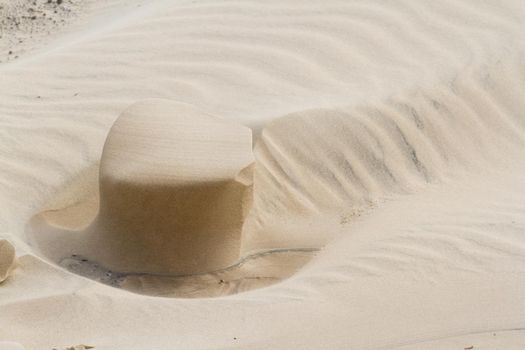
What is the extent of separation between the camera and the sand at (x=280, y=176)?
4.26 m

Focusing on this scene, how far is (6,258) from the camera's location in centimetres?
481

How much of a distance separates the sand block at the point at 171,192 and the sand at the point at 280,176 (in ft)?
0.03

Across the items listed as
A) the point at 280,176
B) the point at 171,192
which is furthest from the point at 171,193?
the point at 280,176

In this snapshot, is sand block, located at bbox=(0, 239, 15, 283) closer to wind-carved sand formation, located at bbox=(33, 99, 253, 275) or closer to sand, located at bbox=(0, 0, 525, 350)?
sand, located at bbox=(0, 0, 525, 350)

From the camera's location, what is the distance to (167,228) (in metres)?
5.04

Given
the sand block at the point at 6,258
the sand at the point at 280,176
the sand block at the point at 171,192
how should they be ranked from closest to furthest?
the sand at the point at 280,176 < the sand block at the point at 6,258 < the sand block at the point at 171,192

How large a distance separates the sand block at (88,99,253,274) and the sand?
0.01 meters

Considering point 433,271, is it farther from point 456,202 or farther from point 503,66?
point 503,66

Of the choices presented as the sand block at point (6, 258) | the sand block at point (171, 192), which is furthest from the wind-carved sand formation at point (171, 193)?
the sand block at point (6, 258)

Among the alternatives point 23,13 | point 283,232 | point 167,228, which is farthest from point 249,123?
point 23,13

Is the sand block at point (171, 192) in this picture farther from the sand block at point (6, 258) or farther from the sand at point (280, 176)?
the sand block at point (6, 258)

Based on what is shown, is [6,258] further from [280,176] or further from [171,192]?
[280,176]

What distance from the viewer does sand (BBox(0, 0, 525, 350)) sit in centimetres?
426

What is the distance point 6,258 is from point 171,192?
0.78m
